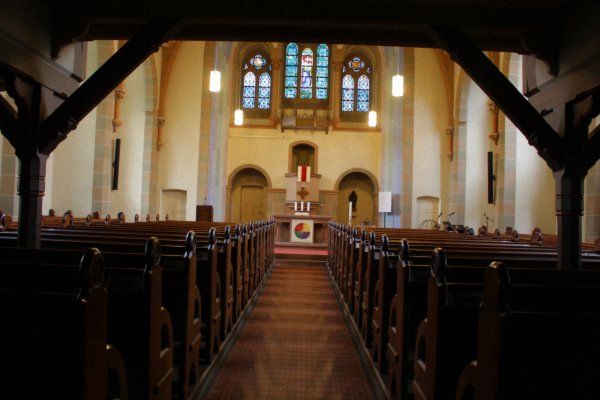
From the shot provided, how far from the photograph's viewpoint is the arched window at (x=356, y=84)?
17.1 metres

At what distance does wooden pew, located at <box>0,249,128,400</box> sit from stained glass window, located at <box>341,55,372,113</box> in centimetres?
1640

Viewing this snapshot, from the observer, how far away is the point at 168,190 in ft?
43.7

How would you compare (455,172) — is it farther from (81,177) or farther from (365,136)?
(81,177)

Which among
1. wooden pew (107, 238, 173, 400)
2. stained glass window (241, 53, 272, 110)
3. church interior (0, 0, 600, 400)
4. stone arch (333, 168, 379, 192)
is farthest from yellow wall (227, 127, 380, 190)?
wooden pew (107, 238, 173, 400)

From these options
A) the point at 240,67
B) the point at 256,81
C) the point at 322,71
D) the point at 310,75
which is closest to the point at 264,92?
the point at 256,81

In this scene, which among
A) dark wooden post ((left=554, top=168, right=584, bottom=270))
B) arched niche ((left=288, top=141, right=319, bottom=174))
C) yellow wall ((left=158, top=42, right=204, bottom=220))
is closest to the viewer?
dark wooden post ((left=554, top=168, right=584, bottom=270))

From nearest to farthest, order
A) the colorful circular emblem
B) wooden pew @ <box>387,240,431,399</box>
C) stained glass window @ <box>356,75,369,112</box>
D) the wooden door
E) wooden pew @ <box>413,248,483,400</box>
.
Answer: wooden pew @ <box>413,248,483,400</box>
wooden pew @ <box>387,240,431,399</box>
the colorful circular emblem
the wooden door
stained glass window @ <box>356,75,369,112</box>

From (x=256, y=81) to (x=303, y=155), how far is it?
3.43 meters

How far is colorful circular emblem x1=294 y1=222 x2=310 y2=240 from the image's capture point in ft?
35.7

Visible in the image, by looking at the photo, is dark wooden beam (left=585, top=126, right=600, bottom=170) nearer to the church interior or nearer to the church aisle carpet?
Result: the church interior

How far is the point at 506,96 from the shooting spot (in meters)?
3.53

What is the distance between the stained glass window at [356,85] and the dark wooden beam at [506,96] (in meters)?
13.6

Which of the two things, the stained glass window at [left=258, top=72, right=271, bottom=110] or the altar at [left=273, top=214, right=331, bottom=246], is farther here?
the stained glass window at [left=258, top=72, right=271, bottom=110]

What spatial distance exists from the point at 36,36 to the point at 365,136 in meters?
13.6
